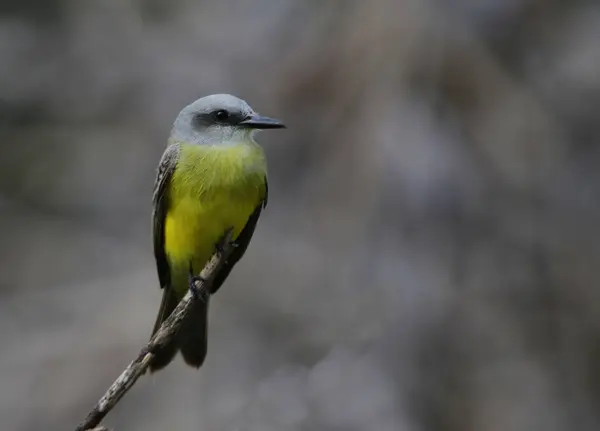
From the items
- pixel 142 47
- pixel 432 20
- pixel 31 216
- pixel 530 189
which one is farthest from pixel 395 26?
pixel 31 216

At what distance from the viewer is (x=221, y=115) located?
2797 millimetres

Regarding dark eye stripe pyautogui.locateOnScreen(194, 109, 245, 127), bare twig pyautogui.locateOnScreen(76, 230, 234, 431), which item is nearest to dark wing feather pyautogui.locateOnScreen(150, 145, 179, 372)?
dark eye stripe pyautogui.locateOnScreen(194, 109, 245, 127)

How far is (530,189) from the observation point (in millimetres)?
4434

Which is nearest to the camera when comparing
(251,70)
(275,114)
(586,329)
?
(586,329)

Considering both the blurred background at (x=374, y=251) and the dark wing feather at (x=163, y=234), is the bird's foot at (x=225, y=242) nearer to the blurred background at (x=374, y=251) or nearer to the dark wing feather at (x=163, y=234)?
the dark wing feather at (x=163, y=234)

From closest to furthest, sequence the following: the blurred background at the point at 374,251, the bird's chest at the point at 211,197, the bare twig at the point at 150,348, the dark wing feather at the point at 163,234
A: the bare twig at the point at 150,348 → the bird's chest at the point at 211,197 → the dark wing feather at the point at 163,234 → the blurred background at the point at 374,251

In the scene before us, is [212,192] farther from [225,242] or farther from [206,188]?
[225,242]

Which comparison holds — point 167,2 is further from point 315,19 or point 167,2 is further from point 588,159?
point 588,159

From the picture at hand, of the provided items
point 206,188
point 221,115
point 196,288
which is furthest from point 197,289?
point 221,115

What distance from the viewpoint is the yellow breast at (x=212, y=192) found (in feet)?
8.86

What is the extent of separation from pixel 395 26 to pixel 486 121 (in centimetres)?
62

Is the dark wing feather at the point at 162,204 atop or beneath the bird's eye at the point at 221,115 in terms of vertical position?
beneath

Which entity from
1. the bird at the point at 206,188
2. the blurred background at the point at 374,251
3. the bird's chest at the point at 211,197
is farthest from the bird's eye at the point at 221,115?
the blurred background at the point at 374,251

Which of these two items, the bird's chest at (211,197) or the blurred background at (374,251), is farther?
the blurred background at (374,251)
